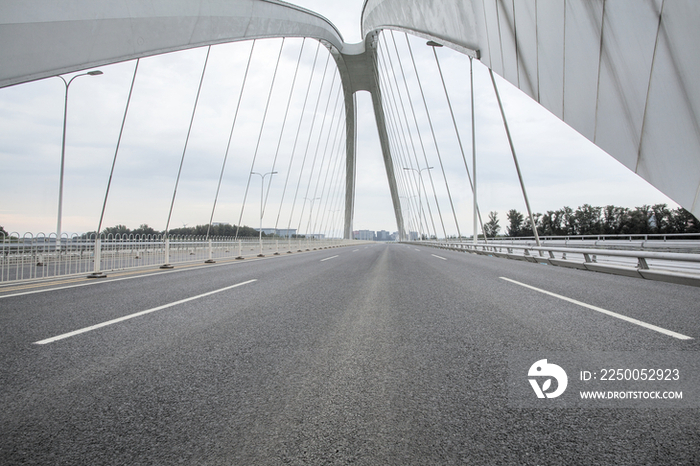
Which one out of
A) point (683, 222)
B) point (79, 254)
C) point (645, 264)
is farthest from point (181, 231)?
point (683, 222)

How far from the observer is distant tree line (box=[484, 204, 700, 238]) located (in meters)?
31.1

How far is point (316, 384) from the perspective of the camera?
2523mm

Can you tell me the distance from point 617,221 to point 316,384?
51510 mm

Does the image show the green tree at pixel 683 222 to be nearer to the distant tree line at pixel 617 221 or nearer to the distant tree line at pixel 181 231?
the distant tree line at pixel 617 221

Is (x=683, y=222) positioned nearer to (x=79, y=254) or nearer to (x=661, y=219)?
(x=661, y=219)

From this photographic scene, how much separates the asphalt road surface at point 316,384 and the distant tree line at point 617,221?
21354mm

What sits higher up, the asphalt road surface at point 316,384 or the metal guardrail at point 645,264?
the metal guardrail at point 645,264

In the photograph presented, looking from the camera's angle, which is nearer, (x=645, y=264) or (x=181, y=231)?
(x=645, y=264)

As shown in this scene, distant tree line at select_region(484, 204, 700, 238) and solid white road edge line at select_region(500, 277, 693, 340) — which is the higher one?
distant tree line at select_region(484, 204, 700, 238)

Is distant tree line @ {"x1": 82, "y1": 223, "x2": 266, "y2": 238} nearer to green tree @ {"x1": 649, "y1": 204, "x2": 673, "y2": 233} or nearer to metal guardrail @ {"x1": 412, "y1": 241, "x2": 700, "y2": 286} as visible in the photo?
metal guardrail @ {"x1": 412, "y1": 241, "x2": 700, "y2": 286}

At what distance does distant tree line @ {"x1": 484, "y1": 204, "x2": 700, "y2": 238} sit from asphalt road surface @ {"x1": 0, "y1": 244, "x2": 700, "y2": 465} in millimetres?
21354

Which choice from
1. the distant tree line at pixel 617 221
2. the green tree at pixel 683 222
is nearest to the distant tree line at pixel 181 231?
the distant tree line at pixel 617 221

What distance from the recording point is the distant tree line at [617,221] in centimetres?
3108

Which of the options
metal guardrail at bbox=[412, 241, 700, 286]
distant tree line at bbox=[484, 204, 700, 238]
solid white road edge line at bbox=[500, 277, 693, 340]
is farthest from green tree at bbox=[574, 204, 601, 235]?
solid white road edge line at bbox=[500, 277, 693, 340]
